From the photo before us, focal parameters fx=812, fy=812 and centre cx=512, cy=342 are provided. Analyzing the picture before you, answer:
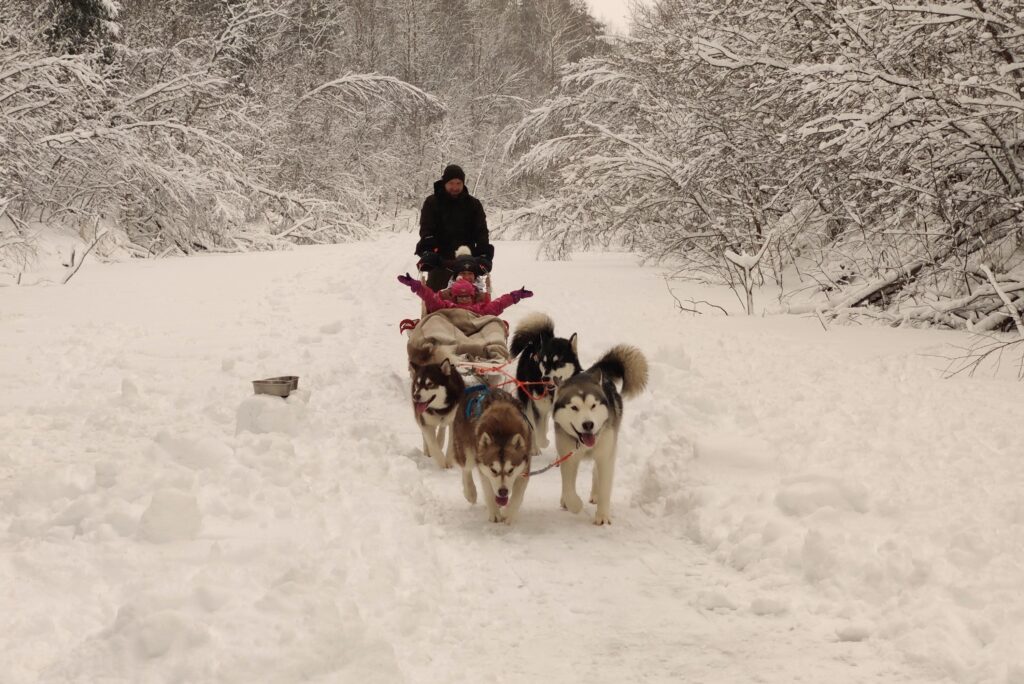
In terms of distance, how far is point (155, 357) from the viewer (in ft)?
22.3

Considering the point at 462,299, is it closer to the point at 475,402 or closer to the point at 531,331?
the point at 531,331

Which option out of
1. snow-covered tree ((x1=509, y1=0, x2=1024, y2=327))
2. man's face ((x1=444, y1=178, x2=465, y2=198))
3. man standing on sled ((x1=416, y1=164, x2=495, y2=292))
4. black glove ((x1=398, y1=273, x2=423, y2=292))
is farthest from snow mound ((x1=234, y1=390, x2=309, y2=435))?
snow-covered tree ((x1=509, y1=0, x2=1024, y2=327))

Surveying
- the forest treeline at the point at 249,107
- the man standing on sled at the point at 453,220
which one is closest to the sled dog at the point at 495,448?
the man standing on sled at the point at 453,220

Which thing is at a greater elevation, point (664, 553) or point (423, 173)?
point (423, 173)

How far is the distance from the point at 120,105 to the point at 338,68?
18.1 meters

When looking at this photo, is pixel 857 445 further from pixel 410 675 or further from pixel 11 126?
pixel 11 126

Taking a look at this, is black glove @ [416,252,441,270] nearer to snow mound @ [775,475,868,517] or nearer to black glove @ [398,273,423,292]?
black glove @ [398,273,423,292]

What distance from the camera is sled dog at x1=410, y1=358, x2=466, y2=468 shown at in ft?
15.1

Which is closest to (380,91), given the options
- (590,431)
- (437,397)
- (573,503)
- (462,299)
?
(462,299)

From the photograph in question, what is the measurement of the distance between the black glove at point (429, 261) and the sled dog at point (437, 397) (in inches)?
84.9

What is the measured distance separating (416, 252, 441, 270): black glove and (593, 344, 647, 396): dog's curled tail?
256cm

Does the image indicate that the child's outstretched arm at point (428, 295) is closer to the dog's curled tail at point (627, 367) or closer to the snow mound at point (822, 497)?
the dog's curled tail at point (627, 367)

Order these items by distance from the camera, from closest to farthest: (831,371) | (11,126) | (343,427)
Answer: (343,427), (831,371), (11,126)

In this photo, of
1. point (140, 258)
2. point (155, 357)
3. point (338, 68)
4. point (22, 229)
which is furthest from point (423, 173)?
point (155, 357)
